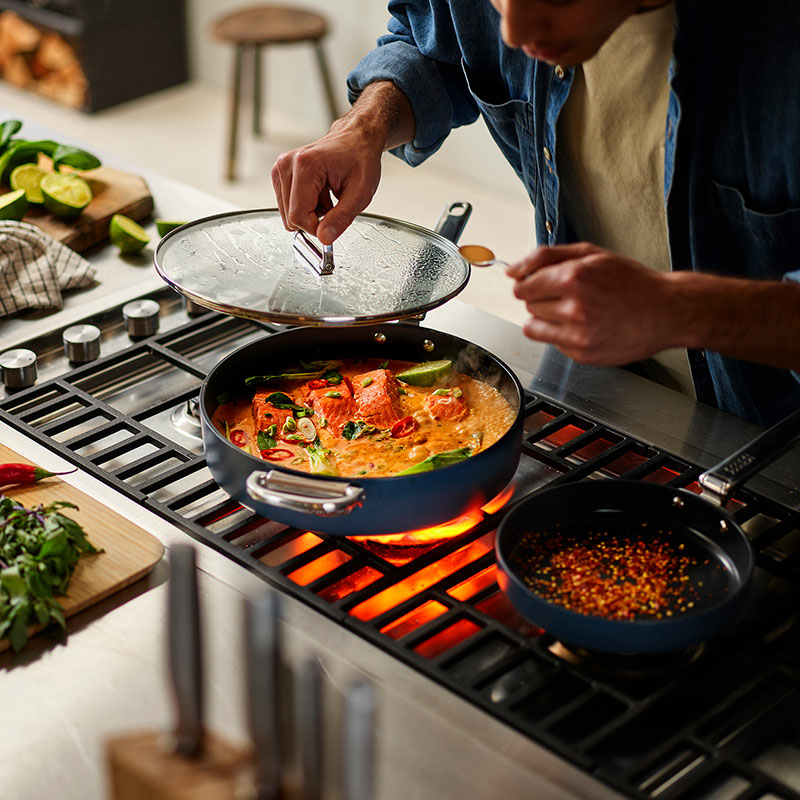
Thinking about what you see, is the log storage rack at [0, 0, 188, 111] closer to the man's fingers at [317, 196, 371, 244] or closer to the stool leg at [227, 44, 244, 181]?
the stool leg at [227, 44, 244, 181]

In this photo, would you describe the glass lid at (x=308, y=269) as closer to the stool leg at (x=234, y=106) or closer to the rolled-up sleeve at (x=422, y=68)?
the rolled-up sleeve at (x=422, y=68)

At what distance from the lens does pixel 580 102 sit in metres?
1.77

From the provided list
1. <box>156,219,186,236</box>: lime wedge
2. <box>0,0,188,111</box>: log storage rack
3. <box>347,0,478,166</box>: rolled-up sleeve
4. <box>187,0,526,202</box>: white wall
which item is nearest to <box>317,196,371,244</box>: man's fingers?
<box>347,0,478,166</box>: rolled-up sleeve

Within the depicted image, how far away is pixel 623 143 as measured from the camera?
1.74 meters

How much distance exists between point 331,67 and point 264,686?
16.7 ft

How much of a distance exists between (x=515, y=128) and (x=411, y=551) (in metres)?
0.85

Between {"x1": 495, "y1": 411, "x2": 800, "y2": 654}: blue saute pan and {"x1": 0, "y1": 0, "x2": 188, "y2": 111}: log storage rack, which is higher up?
{"x1": 495, "y1": 411, "x2": 800, "y2": 654}: blue saute pan

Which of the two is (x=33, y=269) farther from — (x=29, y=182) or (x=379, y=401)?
(x=379, y=401)

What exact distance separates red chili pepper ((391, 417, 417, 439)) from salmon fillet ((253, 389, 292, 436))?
0.15 meters

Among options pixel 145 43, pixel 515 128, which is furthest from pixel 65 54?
pixel 515 128

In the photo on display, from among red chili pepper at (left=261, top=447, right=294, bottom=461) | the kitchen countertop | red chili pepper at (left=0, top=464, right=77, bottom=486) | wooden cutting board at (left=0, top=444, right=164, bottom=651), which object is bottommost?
the kitchen countertop

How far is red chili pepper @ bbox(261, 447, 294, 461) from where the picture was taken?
149cm

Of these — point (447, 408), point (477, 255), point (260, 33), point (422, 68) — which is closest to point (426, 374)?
point (447, 408)

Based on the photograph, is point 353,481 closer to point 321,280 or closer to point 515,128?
point 321,280
